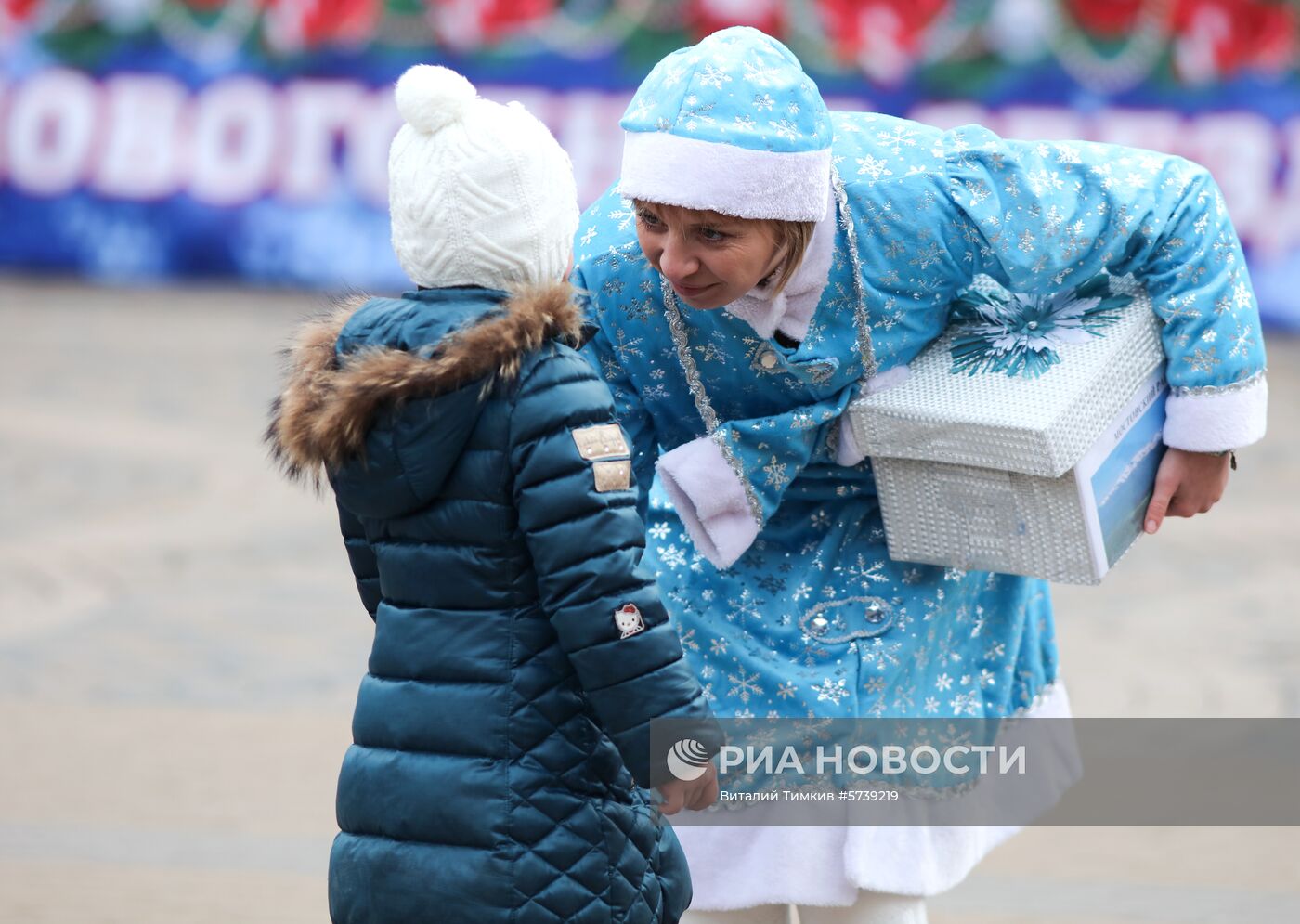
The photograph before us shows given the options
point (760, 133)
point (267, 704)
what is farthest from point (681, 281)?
point (267, 704)

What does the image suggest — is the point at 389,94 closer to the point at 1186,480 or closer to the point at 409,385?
the point at 1186,480

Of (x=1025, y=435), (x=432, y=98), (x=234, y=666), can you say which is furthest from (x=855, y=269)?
(x=234, y=666)

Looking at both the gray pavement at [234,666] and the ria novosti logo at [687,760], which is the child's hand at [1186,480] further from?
the gray pavement at [234,666]

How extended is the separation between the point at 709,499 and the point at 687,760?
0.54 meters

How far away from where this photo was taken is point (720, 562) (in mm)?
2914

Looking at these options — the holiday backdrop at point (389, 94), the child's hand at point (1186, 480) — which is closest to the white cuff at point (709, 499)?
the child's hand at point (1186, 480)

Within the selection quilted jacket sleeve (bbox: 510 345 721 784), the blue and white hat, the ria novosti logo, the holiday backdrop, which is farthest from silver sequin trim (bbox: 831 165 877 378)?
the holiday backdrop

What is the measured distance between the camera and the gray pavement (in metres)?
4.20

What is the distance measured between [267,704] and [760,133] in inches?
130

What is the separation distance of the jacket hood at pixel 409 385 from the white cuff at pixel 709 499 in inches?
17.8

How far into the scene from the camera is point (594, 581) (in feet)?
7.69

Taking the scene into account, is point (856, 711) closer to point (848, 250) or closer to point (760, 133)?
point (848, 250)

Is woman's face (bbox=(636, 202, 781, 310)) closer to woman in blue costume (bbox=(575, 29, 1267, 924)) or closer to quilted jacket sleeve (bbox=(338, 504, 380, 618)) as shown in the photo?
woman in blue costume (bbox=(575, 29, 1267, 924))

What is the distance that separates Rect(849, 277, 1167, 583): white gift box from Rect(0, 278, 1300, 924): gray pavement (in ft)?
4.74
